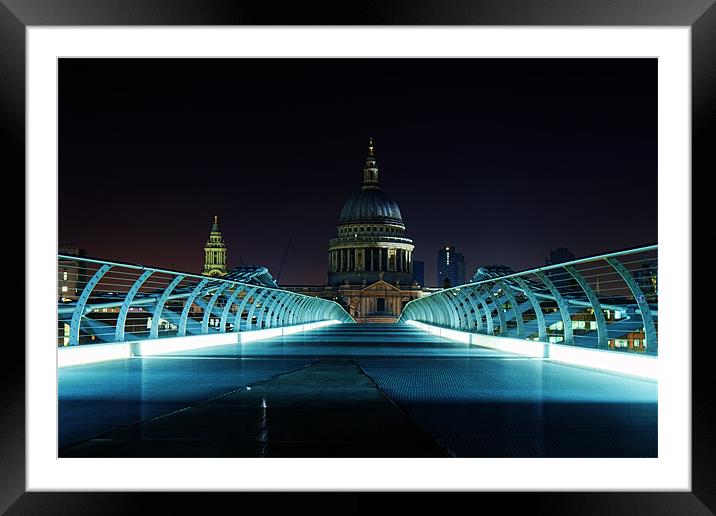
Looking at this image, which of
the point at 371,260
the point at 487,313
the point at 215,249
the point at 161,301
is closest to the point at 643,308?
the point at 161,301

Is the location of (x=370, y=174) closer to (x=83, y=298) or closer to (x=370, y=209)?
(x=370, y=209)

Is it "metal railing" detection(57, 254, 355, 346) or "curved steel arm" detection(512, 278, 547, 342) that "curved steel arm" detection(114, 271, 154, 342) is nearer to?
"metal railing" detection(57, 254, 355, 346)

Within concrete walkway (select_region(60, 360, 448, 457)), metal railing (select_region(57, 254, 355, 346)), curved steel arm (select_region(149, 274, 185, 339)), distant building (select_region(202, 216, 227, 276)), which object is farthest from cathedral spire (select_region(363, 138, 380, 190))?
concrete walkway (select_region(60, 360, 448, 457))

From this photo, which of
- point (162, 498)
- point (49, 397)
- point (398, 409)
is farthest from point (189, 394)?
point (162, 498)

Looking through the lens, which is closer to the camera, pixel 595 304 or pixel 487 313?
pixel 595 304

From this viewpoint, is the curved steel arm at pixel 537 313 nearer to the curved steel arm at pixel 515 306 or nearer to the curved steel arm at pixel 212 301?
the curved steel arm at pixel 515 306

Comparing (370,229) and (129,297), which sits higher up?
(370,229)
